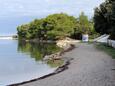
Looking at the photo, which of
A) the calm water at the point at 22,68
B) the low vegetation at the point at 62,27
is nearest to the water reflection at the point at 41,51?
the calm water at the point at 22,68

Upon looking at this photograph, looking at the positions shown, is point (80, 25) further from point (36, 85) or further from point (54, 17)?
point (36, 85)

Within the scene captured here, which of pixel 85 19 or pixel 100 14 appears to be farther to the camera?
pixel 85 19

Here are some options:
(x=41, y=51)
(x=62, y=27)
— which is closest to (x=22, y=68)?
(x=41, y=51)

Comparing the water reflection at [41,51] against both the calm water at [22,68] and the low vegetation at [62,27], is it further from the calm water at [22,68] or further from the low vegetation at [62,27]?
the low vegetation at [62,27]

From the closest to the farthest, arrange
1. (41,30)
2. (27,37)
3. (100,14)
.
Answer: (100,14), (41,30), (27,37)

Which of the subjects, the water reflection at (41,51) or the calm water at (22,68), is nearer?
the calm water at (22,68)

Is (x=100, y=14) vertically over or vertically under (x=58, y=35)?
over

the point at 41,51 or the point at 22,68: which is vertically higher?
the point at 22,68

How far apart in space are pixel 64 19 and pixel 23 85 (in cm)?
12801

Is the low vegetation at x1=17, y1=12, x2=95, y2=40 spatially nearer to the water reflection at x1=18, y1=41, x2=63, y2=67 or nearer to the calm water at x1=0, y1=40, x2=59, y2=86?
the water reflection at x1=18, y1=41, x2=63, y2=67

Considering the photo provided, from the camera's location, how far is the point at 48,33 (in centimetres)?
14675

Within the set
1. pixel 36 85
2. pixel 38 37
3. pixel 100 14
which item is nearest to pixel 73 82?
pixel 36 85

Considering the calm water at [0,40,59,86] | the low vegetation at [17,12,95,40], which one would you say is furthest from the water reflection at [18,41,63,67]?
the low vegetation at [17,12,95,40]

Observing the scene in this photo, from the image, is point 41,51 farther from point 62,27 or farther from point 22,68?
point 62,27
